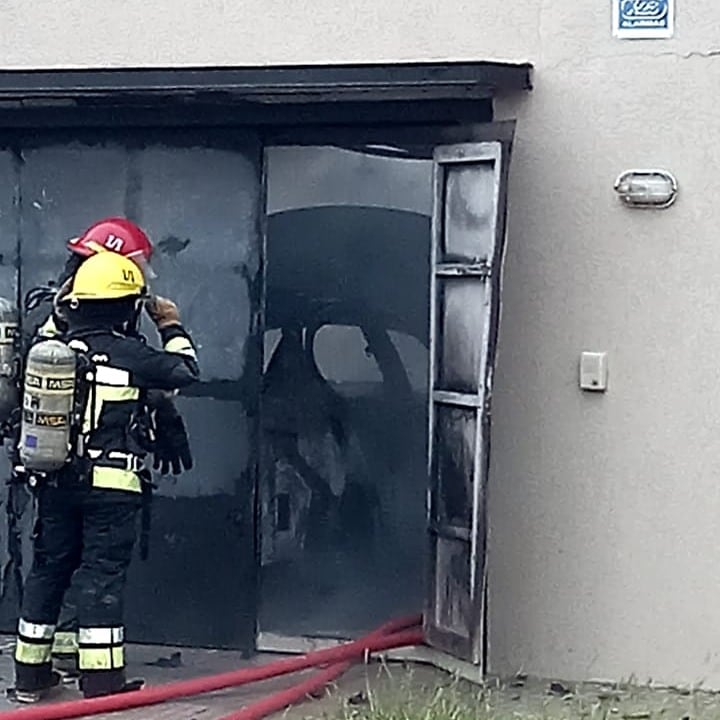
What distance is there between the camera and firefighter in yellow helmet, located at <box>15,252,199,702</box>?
7883 millimetres

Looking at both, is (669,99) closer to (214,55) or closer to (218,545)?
(214,55)

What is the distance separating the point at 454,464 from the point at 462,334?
0.56 metres

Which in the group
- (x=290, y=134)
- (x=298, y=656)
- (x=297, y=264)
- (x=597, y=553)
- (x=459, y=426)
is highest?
(x=290, y=134)

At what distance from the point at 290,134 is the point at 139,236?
38.6 inches

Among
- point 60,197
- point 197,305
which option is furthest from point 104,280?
point 60,197

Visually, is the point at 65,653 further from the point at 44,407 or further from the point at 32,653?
the point at 44,407

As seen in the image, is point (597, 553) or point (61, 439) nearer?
point (61, 439)

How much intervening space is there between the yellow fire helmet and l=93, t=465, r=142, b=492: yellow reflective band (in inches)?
27.8

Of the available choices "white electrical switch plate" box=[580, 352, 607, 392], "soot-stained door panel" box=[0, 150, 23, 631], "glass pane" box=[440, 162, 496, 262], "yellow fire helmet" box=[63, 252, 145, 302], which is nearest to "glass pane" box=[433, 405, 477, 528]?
"white electrical switch plate" box=[580, 352, 607, 392]

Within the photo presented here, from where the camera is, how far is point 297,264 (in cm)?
882

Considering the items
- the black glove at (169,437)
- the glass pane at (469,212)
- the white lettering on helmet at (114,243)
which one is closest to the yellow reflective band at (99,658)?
the black glove at (169,437)

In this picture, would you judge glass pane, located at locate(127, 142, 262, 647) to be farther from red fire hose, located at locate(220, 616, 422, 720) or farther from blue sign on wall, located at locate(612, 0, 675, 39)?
blue sign on wall, located at locate(612, 0, 675, 39)

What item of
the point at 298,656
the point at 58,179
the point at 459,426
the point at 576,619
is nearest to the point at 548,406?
the point at 459,426

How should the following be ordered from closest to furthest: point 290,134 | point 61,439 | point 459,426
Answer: point 61,439
point 459,426
point 290,134
